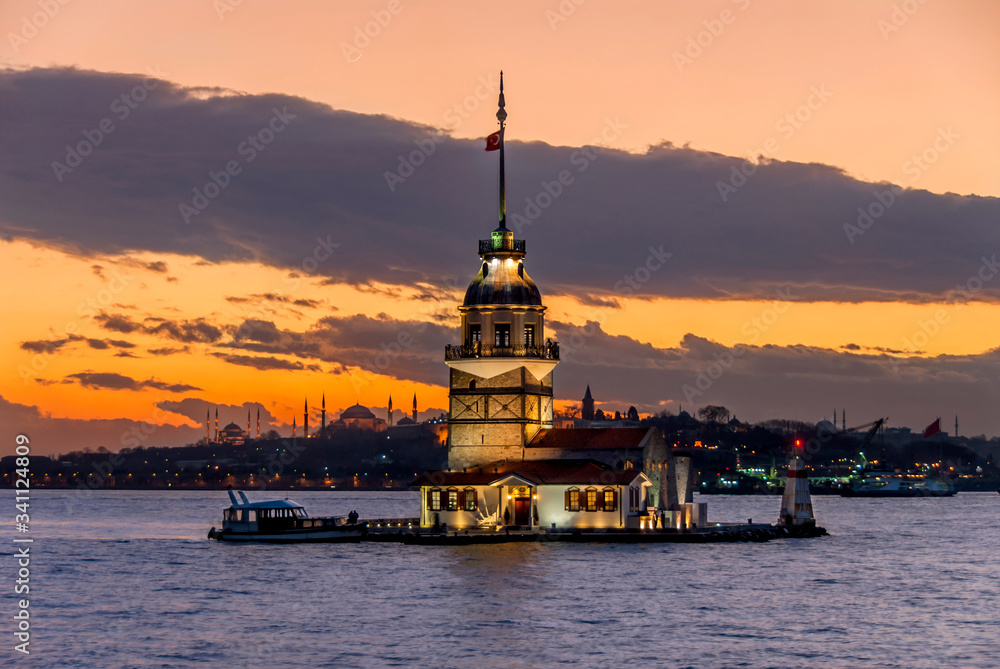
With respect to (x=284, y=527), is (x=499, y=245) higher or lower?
higher

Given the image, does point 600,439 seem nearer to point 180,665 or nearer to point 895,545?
point 895,545

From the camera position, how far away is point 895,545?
95.4 meters

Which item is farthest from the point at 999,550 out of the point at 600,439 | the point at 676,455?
the point at 600,439

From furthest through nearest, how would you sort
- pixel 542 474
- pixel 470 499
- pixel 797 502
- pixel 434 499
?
1. pixel 797 502
2. pixel 434 499
3. pixel 470 499
4. pixel 542 474

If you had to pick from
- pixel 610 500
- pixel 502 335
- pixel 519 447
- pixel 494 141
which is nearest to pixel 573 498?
pixel 610 500

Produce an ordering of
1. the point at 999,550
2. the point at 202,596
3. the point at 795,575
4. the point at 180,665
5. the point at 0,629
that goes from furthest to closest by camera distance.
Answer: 1. the point at 999,550
2. the point at 795,575
3. the point at 202,596
4. the point at 0,629
5. the point at 180,665

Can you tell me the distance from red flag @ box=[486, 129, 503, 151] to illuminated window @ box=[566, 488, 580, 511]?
21275 millimetres

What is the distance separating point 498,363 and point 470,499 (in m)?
8.19

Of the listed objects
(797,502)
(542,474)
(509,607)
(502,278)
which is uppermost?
(502,278)

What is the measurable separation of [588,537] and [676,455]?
1295 cm

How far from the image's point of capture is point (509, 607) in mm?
54719

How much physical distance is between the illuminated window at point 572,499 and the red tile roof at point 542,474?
0.54 m

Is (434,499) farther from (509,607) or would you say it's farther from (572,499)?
(509,607)

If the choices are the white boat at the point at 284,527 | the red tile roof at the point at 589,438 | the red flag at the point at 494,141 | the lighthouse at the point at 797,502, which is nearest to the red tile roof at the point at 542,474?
the red tile roof at the point at 589,438
